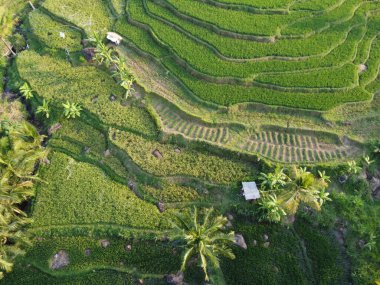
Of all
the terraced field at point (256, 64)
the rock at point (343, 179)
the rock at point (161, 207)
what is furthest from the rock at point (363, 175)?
the rock at point (161, 207)

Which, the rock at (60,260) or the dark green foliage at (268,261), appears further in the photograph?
the rock at (60,260)

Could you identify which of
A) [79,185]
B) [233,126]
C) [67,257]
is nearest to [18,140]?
[79,185]

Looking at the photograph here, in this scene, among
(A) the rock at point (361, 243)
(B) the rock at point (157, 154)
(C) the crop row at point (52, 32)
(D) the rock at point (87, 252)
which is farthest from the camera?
(C) the crop row at point (52, 32)

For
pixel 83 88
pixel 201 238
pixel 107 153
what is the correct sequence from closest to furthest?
pixel 201 238 → pixel 107 153 → pixel 83 88

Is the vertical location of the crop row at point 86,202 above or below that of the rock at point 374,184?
below

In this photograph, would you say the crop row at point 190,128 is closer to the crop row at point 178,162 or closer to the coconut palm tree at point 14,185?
the crop row at point 178,162

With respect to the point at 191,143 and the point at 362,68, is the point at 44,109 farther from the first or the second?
the point at 362,68

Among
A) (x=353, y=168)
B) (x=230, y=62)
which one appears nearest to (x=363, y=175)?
(x=353, y=168)
